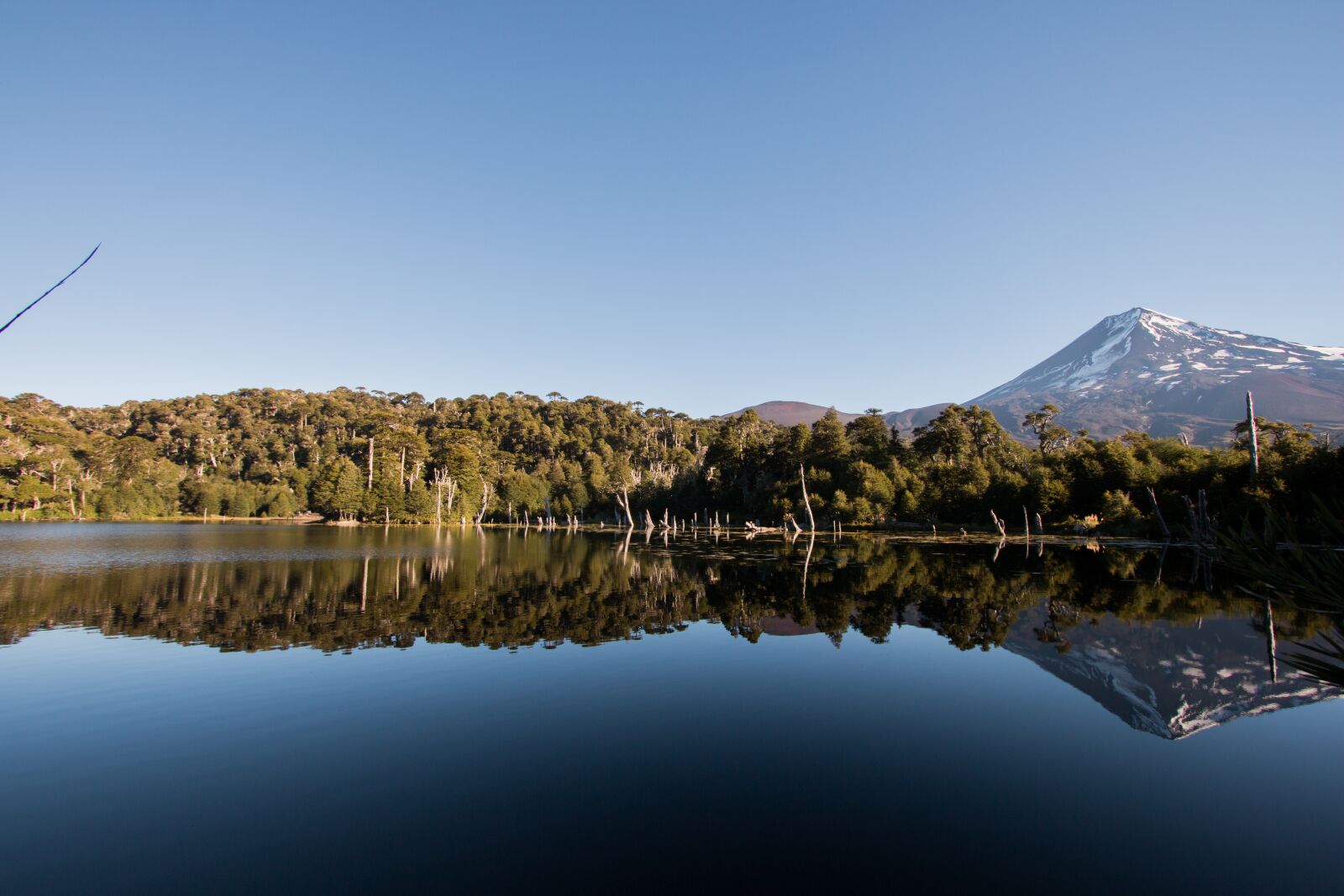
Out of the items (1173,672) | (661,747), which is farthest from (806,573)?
(661,747)

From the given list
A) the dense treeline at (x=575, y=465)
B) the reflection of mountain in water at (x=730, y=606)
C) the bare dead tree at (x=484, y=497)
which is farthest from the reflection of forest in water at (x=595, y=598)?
the bare dead tree at (x=484, y=497)

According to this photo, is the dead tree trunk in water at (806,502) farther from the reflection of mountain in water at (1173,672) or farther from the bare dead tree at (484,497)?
the bare dead tree at (484,497)

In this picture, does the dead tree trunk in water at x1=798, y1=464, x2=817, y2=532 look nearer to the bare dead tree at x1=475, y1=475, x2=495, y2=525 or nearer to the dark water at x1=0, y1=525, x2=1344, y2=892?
the dark water at x1=0, y1=525, x2=1344, y2=892

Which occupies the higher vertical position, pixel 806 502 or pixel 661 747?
pixel 806 502

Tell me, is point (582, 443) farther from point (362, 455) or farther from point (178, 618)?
point (178, 618)

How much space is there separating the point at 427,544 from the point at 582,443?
235ft

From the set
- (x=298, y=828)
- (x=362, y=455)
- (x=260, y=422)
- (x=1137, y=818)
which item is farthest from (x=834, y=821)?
(x=260, y=422)

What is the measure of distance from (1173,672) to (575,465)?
321 feet

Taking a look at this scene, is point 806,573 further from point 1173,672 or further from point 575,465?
point 575,465

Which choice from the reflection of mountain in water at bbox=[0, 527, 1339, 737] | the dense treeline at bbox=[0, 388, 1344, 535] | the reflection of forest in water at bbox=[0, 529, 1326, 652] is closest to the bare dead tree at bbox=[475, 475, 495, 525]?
the dense treeline at bbox=[0, 388, 1344, 535]

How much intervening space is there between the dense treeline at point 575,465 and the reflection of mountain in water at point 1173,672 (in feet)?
70.7

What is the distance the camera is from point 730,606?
22578mm

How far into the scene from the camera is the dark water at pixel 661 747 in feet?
22.6

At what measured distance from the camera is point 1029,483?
56188 mm
